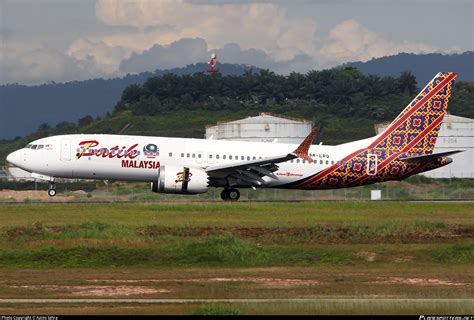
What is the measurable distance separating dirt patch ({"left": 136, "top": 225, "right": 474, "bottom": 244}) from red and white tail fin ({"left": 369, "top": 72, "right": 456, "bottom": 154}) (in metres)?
19.8

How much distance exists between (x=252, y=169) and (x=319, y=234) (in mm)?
17342

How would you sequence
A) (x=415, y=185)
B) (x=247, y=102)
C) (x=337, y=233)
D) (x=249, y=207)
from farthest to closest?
(x=247, y=102) → (x=415, y=185) → (x=249, y=207) → (x=337, y=233)

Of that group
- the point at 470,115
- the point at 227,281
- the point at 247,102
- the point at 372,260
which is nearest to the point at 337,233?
the point at 372,260

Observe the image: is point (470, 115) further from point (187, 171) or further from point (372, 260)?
point (372, 260)

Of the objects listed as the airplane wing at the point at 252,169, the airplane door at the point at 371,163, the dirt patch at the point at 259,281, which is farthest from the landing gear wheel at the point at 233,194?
the dirt patch at the point at 259,281

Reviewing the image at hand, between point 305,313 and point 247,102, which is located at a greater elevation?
point 247,102

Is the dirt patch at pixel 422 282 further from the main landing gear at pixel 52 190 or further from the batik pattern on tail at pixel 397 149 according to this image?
the main landing gear at pixel 52 190

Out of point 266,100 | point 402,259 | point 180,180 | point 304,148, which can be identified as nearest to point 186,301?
point 402,259

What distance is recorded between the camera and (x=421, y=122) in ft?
210

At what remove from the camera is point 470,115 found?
172m

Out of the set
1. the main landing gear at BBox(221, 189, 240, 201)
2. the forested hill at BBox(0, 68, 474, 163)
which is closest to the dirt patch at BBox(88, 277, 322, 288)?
the main landing gear at BBox(221, 189, 240, 201)

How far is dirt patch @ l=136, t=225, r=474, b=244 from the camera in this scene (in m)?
41.9

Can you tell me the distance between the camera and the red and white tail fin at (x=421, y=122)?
63594 mm

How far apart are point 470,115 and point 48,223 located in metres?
135
